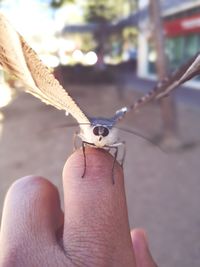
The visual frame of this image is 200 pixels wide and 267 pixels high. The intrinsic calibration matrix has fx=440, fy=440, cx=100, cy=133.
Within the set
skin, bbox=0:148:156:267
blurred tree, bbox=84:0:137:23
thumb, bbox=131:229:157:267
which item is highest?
blurred tree, bbox=84:0:137:23

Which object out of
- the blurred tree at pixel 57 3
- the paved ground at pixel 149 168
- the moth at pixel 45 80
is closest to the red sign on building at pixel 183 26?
the paved ground at pixel 149 168

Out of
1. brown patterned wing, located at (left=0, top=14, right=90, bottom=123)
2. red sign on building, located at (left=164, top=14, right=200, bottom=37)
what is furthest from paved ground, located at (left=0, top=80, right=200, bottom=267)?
red sign on building, located at (left=164, top=14, right=200, bottom=37)

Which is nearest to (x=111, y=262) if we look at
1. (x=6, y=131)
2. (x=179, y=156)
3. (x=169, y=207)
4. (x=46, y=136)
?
(x=169, y=207)

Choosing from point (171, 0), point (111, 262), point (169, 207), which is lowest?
point (169, 207)

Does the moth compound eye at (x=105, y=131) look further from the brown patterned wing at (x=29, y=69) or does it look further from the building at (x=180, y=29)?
the building at (x=180, y=29)

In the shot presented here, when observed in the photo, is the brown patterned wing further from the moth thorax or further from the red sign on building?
the red sign on building

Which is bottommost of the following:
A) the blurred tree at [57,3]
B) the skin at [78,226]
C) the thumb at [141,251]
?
the thumb at [141,251]

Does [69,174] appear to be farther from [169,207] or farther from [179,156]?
[179,156]

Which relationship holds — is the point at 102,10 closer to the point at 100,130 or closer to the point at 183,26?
the point at 183,26
